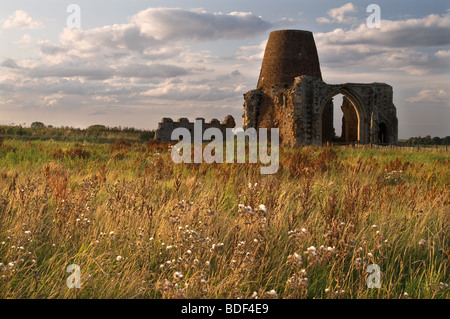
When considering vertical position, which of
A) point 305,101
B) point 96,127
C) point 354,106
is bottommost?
point 96,127

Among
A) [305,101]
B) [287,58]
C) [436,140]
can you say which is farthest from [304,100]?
[436,140]

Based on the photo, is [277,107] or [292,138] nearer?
[292,138]

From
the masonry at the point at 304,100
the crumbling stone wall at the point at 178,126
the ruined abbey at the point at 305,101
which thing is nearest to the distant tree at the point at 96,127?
the crumbling stone wall at the point at 178,126

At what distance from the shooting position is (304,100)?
80.6 ft

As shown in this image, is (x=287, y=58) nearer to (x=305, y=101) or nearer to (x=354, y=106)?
(x=305, y=101)

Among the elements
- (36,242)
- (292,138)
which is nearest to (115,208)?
(36,242)

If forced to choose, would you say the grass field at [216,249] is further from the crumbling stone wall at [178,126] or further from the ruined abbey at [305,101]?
the crumbling stone wall at [178,126]

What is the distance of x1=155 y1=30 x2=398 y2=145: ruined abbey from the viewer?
2464 centimetres

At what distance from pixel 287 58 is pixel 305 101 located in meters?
5.10

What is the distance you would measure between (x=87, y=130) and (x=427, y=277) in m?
34.8
